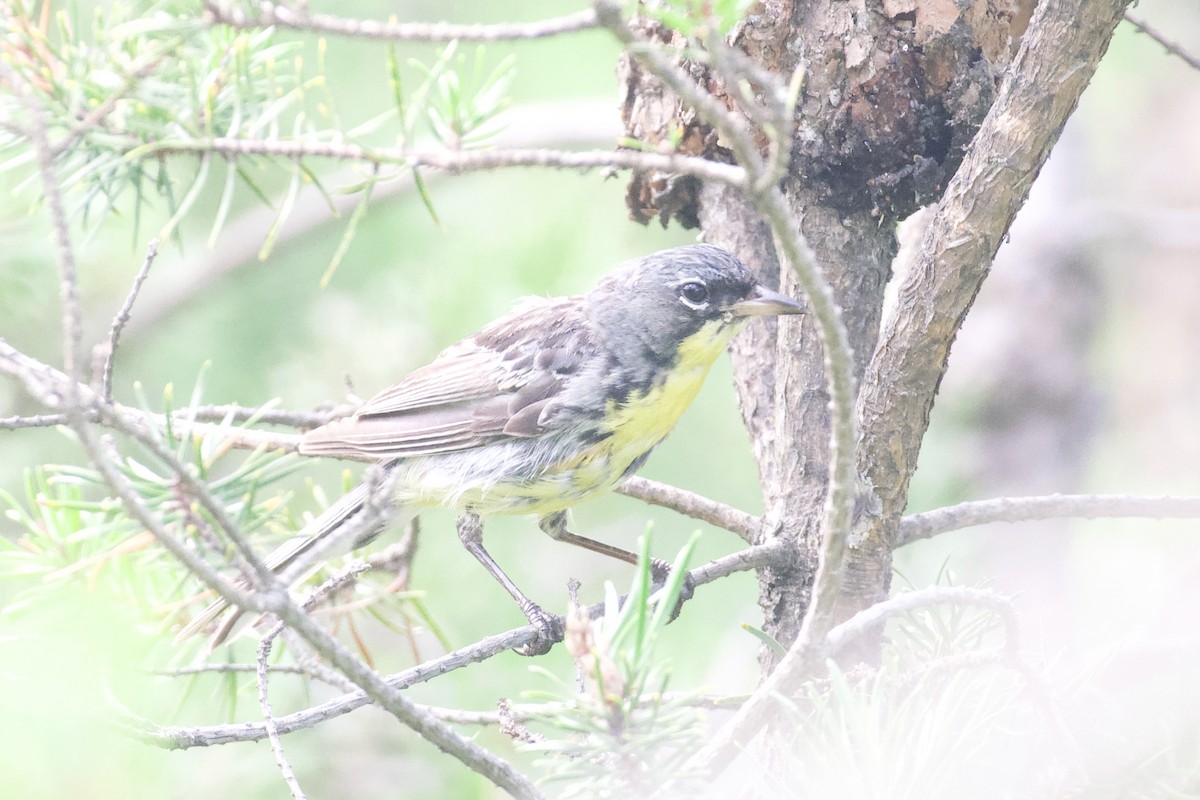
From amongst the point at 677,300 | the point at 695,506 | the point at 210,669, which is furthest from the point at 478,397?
the point at 210,669

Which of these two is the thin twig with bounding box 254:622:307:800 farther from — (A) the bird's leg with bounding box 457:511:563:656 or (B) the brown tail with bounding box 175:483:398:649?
(A) the bird's leg with bounding box 457:511:563:656

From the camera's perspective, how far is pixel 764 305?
129 inches

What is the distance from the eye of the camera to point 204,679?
431cm

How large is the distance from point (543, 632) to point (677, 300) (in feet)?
3.65

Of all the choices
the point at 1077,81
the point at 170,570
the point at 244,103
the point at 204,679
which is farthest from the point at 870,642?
the point at 204,679

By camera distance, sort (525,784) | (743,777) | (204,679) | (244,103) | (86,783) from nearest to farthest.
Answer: (86,783), (525,784), (244,103), (743,777), (204,679)

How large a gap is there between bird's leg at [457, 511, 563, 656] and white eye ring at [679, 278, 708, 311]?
1.03m

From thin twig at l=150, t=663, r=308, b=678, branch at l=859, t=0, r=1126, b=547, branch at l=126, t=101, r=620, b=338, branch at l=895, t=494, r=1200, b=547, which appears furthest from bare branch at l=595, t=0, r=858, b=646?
branch at l=126, t=101, r=620, b=338

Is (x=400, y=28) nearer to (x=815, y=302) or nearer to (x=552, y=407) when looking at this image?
(x=815, y=302)

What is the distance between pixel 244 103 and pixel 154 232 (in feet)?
8.97

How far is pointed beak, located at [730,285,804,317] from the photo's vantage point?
3143 mm

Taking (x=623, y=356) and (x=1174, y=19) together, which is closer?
(x=623, y=356)

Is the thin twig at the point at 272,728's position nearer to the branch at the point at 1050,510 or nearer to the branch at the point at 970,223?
the branch at the point at 970,223

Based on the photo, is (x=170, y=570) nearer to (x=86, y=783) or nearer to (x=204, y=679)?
(x=86, y=783)
